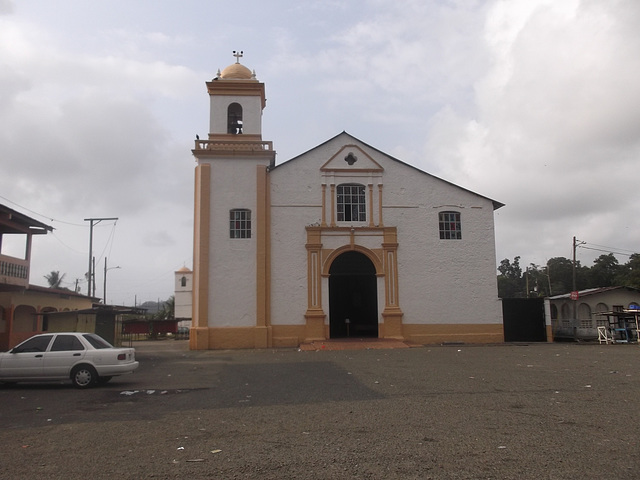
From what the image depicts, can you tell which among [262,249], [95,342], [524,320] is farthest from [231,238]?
[524,320]

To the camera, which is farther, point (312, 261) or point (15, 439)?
A: point (312, 261)

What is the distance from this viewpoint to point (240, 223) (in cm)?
2406

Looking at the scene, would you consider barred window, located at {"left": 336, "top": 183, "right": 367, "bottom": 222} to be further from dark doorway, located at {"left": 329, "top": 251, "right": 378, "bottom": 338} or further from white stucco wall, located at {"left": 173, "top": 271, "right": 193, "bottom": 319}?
white stucco wall, located at {"left": 173, "top": 271, "right": 193, "bottom": 319}

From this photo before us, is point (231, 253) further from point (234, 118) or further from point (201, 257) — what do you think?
point (234, 118)

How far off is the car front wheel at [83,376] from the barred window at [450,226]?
647 inches

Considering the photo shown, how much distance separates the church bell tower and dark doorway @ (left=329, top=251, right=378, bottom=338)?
3676mm

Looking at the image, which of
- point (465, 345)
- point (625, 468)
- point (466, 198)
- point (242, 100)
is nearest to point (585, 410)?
point (625, 468)

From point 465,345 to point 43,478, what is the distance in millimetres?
19788

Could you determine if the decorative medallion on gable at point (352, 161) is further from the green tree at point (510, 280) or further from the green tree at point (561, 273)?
the green tree at point (510, 280)

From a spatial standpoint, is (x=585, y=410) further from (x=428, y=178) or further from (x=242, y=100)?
(x=242, y=100)

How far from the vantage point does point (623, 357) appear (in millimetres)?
17250

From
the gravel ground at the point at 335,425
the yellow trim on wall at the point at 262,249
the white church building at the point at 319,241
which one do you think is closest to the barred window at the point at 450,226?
the white church building at the point at 319,241

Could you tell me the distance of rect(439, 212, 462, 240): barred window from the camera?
24938 millimetres

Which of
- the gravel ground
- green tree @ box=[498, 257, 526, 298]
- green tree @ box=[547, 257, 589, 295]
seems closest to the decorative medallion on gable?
the gravel ground
